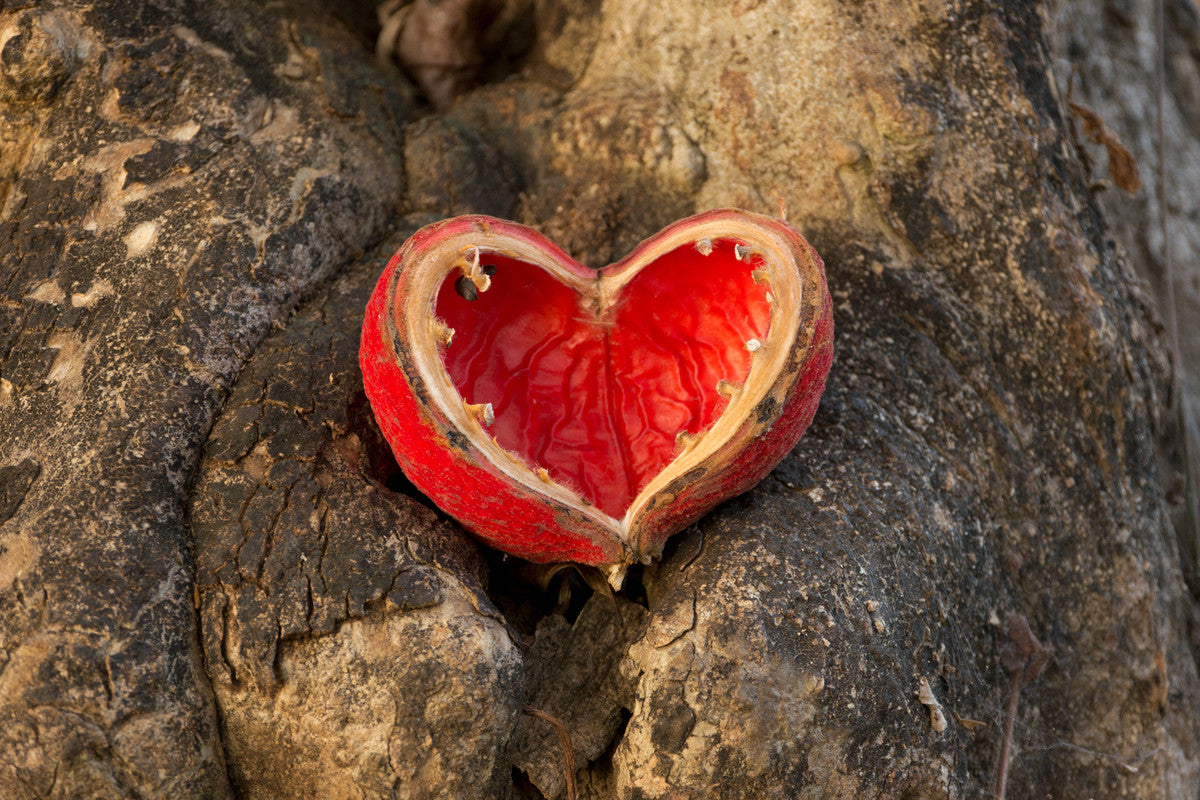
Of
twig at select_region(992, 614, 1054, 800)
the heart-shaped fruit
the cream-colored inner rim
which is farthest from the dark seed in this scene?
twig at select_region(992, 614, 1054, 800)

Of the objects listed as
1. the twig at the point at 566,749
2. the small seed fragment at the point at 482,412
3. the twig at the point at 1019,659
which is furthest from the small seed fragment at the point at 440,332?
the twig at the point at 1019,659

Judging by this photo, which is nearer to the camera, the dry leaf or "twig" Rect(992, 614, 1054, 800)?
"twig" Rect(992, 614, 1054, 800)

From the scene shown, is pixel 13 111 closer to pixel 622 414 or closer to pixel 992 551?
pixel 622 414

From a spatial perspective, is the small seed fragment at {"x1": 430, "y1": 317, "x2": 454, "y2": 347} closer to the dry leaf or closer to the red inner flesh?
the red inner flesh

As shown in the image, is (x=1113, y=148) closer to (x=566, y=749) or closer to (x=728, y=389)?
(x=728, y=389)

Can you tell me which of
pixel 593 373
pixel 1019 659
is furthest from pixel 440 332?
pixel 1019 659

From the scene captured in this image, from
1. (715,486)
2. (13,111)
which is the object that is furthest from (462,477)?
(13,111)

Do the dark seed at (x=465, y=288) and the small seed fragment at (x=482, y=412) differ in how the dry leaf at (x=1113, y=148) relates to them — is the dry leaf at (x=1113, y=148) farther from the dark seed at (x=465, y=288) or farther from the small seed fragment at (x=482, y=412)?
the small seed fragment at (x=482, y=412)
